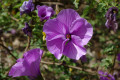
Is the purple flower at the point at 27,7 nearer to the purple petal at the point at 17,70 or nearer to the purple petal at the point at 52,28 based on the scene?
the purple petal at the point at 52,28

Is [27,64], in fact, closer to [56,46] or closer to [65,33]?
[56,46]

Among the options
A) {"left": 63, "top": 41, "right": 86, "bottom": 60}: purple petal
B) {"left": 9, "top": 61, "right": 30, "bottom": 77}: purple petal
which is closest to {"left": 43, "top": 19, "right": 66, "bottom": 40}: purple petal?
{"left": 63, "top": 41, "right": 86, "bottom": 60}: purple petal

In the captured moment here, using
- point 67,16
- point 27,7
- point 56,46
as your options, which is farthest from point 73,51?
point 27,7

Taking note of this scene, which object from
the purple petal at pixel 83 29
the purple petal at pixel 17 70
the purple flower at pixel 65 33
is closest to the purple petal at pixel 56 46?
the purple flower at pixel 65 33

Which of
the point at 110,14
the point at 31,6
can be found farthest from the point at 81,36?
the point at 31,6

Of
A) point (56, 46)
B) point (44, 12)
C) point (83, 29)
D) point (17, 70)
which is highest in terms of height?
point (44, 12)

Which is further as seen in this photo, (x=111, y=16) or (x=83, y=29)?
(x=111, y=16)

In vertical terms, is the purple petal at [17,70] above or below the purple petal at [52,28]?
below

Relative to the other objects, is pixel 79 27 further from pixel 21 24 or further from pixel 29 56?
pixel 21 24
